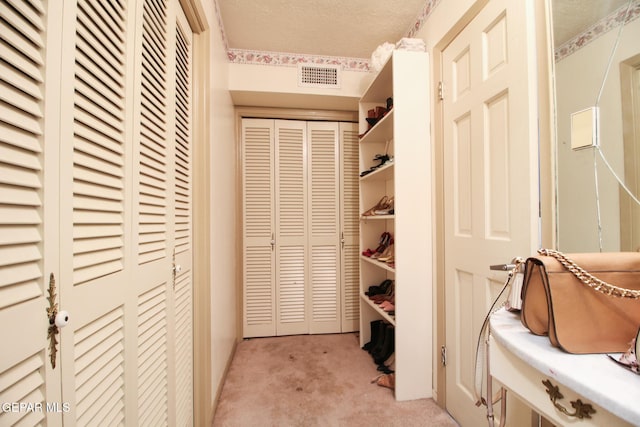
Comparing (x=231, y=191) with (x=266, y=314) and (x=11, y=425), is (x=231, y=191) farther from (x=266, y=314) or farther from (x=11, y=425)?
(x=11, y=425)

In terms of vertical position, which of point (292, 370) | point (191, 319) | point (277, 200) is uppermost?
point (277, 200)

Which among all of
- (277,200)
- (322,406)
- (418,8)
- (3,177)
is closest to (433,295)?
(322,406)

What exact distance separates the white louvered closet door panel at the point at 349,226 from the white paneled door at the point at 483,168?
1118mm

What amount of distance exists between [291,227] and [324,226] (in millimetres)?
320

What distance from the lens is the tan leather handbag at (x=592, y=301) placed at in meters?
0.50

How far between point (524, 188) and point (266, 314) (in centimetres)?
218

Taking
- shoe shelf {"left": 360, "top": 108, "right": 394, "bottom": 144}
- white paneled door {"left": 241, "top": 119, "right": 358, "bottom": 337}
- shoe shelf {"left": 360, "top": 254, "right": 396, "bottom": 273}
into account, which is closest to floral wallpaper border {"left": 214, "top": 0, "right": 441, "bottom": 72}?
white paneled door {"left": 241, "top": 119, "right": 358, "bottom": 337}

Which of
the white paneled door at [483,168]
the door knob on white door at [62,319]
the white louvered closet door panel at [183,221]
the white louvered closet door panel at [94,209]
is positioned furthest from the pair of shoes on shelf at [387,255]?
the door knob on white door at [62,319]

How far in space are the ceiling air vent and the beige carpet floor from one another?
2.21 metres

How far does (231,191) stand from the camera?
207cm

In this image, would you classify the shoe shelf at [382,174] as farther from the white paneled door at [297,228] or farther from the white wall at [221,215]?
the white wall at [221,215]

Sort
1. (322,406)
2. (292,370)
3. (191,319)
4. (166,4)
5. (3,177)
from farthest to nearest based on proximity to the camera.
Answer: (292,370) < (322,406) < (191,319) < (166,4) < (3,177)

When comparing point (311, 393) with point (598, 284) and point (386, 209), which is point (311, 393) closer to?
point (386, 209)

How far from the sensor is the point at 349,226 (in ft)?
8.16
